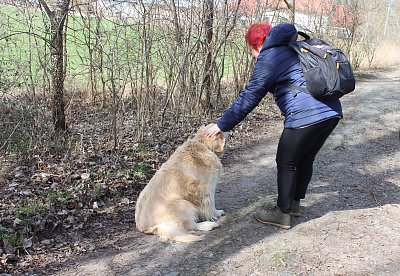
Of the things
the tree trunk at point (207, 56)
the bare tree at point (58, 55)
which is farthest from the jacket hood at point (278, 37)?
the tree trunk at point (207, 56)

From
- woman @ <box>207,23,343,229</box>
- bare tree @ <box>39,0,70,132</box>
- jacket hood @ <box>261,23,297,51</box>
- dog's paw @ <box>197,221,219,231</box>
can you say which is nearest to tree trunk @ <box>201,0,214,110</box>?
bare tree @ <box>39,0,70,132</box>

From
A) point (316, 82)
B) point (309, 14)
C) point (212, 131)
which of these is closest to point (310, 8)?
point (309, 14)

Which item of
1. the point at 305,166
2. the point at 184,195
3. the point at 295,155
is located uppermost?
the point at 295,155

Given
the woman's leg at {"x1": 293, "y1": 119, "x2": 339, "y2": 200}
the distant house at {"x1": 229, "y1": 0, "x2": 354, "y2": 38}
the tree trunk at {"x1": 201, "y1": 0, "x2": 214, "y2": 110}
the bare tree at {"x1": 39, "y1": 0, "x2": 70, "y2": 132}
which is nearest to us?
the woman's leg at {"x1": 293, "y1": 119, "x2": 339, "y2": 200}

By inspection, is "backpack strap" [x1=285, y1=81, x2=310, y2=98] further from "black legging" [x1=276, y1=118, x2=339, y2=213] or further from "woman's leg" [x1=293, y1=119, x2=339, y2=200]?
"woman's leg" [x1=293, y1=119, x2=339, y2=200]

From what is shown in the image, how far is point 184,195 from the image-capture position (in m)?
4.09

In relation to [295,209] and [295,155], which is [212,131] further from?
[295,209]

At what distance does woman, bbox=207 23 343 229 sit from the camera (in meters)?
3.69

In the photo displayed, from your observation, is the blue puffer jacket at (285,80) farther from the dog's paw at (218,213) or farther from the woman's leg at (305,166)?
the dog's paw at (218,213)

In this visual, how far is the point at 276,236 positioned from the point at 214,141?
3.97 feet

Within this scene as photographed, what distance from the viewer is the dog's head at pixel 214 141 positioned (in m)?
4.32

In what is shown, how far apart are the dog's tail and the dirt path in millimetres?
66

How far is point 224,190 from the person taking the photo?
5.36 m

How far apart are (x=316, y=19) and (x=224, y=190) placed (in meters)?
10.5
